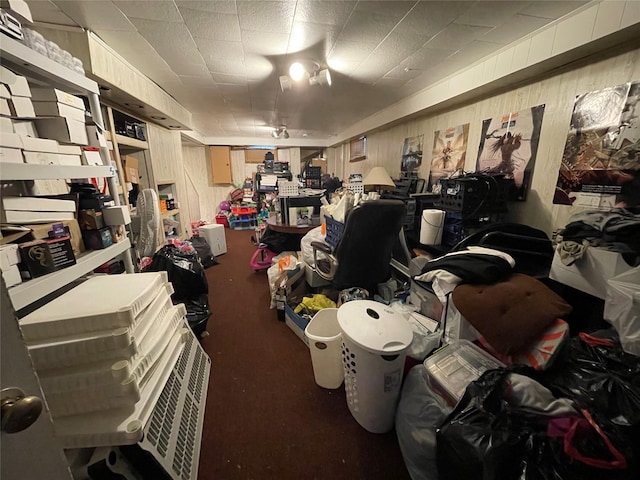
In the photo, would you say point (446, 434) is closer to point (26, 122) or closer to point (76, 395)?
point (76, 395)

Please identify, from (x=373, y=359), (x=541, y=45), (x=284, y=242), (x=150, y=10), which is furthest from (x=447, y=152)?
(x=150, y=10)

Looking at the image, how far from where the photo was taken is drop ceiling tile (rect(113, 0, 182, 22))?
138cm

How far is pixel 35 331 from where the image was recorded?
714 mm

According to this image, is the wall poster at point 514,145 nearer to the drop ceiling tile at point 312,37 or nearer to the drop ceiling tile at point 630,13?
the drop ceiling tile at point 630,13

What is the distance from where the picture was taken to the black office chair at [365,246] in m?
1.55

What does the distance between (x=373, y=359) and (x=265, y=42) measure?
222 cm

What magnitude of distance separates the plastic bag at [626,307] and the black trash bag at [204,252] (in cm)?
371

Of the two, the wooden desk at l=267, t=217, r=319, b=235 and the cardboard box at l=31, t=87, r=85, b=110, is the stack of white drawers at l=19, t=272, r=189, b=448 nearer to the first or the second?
the cardboard box at l=31, t=87, r=85, b=110

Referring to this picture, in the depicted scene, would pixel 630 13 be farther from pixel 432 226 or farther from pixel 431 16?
pixel 432 226

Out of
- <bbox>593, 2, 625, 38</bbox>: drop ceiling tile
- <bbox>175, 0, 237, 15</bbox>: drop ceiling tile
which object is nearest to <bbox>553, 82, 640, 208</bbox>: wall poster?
<bbox>593, 2, 625, 38</bbox>: drop ceiling tile

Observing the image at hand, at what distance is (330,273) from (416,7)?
68.6 inches

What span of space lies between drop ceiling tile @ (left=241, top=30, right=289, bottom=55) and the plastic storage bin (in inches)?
87.3

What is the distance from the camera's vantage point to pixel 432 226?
6.59ft

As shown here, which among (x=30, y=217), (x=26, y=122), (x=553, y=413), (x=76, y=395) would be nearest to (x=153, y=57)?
(x=26, y=122)
